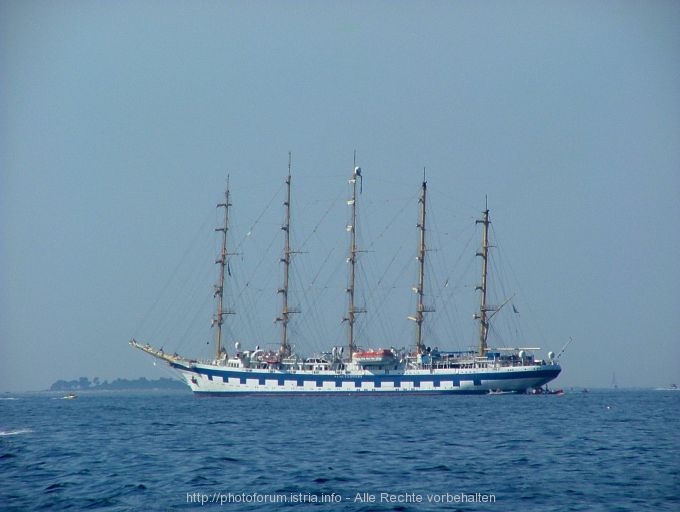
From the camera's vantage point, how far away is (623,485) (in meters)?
31.8

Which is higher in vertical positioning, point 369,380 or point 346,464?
point 369,380

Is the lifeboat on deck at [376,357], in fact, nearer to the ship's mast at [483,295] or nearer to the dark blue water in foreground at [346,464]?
the ship's mast at [483,295]

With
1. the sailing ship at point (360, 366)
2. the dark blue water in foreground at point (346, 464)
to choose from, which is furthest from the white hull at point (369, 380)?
the dark blue water in foreground at point (346, 464)

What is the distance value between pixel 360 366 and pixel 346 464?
238ft

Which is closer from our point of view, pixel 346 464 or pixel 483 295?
pixel 346 464

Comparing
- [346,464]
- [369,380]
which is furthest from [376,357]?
[346,464]

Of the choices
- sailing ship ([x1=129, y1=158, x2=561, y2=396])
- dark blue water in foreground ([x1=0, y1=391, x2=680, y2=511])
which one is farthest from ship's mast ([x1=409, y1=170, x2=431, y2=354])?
dark blue water in foreground ([x1=0, y1=391, x2=680, y2=511])

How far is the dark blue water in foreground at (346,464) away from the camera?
29.2 m

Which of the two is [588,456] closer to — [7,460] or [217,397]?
[7,460]

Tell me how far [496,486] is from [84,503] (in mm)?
14438

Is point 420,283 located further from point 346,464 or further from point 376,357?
point 346,464

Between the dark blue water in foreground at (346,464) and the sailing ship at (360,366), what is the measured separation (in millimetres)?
42568

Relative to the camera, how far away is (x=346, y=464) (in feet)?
120

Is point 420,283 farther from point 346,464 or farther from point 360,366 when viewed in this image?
point 346,464
